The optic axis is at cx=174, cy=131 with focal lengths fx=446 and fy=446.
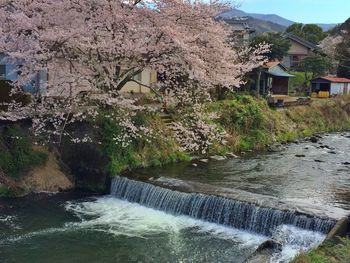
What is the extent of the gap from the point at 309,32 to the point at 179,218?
61.7 metres

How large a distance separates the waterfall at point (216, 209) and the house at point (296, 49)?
46.0 m

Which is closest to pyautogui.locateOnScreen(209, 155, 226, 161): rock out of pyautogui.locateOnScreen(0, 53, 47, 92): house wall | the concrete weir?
the concrete weir

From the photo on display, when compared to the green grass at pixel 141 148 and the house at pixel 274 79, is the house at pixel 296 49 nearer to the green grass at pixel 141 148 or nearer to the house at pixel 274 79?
the house at pixel 274 79

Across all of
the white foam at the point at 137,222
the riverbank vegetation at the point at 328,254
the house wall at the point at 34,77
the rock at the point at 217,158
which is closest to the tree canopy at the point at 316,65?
the rock at the point at 217,158

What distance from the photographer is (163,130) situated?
2122cm

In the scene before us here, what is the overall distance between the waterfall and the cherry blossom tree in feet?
11.3

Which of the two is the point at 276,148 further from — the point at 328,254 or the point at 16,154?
the point at 328,254

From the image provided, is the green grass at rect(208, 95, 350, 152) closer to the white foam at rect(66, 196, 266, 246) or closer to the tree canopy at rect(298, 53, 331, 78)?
the white foam at rect(66, 196, 266, 246)

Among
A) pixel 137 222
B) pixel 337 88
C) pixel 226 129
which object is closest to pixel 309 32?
pixel 337 88

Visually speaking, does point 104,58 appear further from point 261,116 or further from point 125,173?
point 261,116

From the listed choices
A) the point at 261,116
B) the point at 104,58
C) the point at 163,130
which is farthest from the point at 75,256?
the point at 261,116

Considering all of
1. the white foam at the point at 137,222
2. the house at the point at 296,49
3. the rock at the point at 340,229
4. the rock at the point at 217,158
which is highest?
the house at the point at 296,49

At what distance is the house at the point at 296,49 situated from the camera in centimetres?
5919

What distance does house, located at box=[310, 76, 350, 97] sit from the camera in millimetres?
44906
